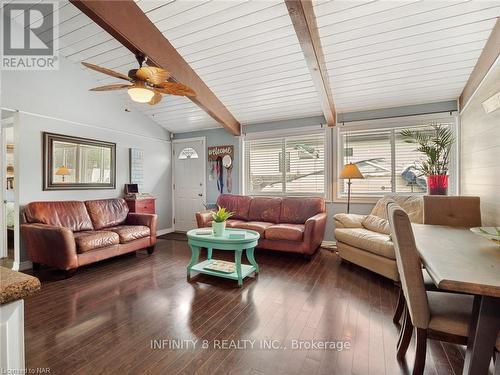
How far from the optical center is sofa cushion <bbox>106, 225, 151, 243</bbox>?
3.64 metres

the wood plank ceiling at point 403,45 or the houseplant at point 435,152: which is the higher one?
the wood plank ceiling at point 403,45

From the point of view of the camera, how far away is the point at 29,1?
2.91 m

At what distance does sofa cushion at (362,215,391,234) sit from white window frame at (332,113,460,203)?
763 millimetres

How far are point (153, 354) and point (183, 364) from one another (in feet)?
0.81

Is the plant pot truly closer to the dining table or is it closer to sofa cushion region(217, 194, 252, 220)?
sofa cushion region(217, 194, 252, 220)

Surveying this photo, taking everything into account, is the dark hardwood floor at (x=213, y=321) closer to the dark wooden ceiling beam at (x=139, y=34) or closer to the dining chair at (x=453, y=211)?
the dining chair at (x=453, y=211)

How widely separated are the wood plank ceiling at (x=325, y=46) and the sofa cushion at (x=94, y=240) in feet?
8.25

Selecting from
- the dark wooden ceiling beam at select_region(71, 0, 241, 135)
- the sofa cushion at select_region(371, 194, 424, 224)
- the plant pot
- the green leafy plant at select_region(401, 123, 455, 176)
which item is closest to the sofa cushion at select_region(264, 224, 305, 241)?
the plant pot

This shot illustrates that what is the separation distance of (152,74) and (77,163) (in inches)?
98.3

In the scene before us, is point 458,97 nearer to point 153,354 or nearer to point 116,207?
point 153,354

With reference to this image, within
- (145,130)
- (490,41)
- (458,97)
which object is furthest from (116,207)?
(458,97)

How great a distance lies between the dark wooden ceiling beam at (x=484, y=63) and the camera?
226 centimetres

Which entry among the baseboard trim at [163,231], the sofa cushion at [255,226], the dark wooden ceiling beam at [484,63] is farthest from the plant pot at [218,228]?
the dark wooden ceiling beam at [484,63]

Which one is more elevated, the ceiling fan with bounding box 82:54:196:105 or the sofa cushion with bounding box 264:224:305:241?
the ceiling fan with bounding box 82:54:196:105
